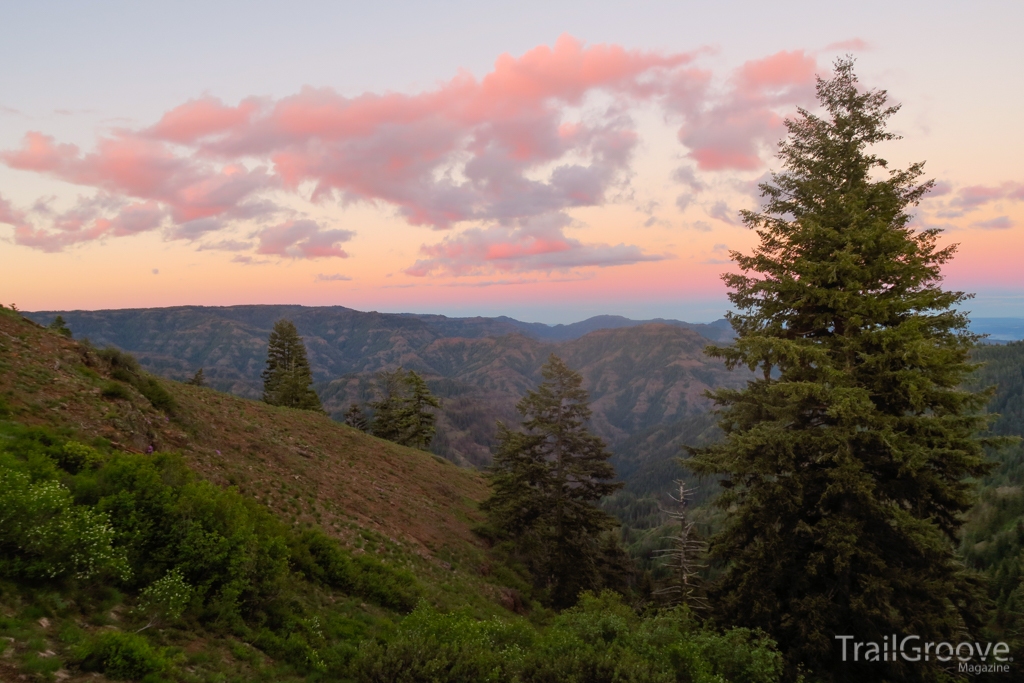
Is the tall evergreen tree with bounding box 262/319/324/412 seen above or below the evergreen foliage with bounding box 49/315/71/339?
below

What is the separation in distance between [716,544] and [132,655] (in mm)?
13242

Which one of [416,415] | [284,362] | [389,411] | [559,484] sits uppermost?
[284,362]

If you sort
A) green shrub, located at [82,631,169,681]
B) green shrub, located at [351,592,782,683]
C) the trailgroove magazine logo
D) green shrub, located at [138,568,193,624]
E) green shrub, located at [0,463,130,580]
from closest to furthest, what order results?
green shrub, located at [82,631,169,681] → green shrub, located at [0,463,130,580] → green shrub, located at [351,592,782,683] → green shrub, located at [138,568,193,624] → the trailgroove magazine logo

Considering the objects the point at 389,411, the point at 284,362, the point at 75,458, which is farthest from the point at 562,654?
the point at 284,362

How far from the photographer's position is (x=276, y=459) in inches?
803

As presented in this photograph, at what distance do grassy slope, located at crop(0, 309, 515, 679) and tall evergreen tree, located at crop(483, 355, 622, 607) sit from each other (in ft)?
10.2

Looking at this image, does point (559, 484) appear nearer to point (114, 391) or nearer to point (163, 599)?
point (163, 599)

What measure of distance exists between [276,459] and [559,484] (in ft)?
43.0

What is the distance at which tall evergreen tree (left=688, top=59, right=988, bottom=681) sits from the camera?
10.8 m

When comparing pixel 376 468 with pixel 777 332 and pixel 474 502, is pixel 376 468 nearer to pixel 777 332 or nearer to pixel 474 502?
pixel 474 502

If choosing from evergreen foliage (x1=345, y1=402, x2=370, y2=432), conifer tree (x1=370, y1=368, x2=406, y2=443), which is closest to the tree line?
conifer tree (x1=370, y1=368, x2=406, y2=443)

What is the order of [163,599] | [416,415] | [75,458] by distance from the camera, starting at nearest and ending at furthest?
[163,599] → [75,458] → [416,415]

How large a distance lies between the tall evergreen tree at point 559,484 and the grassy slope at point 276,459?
3.12m

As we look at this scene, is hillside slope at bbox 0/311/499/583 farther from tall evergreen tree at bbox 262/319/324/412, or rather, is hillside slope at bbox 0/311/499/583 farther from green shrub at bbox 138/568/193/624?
tall evergreen tree at bbox 262/319/324/412
